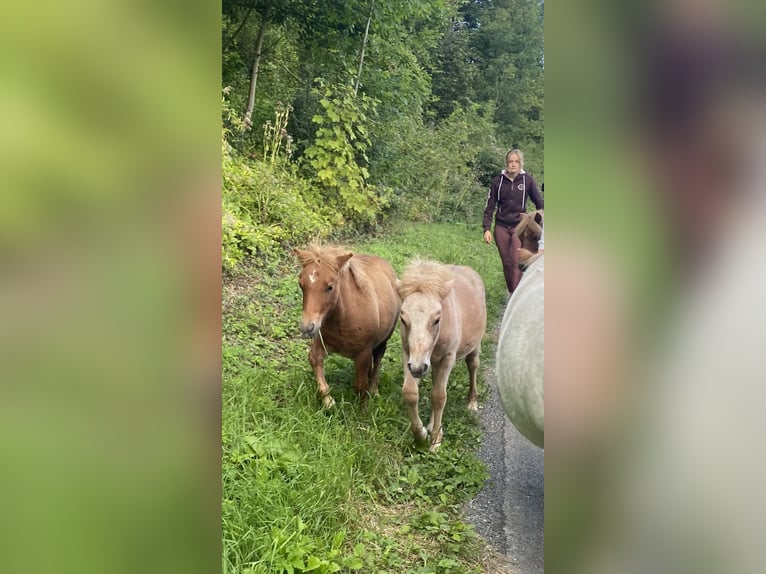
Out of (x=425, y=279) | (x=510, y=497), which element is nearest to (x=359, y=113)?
(x=425, y=279)

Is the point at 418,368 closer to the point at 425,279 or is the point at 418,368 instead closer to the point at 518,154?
the point at 425,279

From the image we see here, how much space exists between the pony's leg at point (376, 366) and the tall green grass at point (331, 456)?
0.04 m

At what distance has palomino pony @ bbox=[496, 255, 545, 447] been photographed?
1194 millimetres

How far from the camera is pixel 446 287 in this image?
1997 mm

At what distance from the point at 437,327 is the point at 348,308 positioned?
0.58m

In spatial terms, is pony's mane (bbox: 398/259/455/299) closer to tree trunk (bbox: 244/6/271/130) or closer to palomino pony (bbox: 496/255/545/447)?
palomino pony (bbox: 496/255/545/447)

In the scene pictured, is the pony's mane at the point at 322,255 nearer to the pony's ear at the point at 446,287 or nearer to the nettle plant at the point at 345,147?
the nettle plant at the point at 345,147

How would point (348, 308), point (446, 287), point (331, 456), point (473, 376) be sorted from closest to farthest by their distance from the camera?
point (331, 456) → point (446, 287) → point (473, 376) → point (348, 308)

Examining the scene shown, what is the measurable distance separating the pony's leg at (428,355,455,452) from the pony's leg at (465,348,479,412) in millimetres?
98
